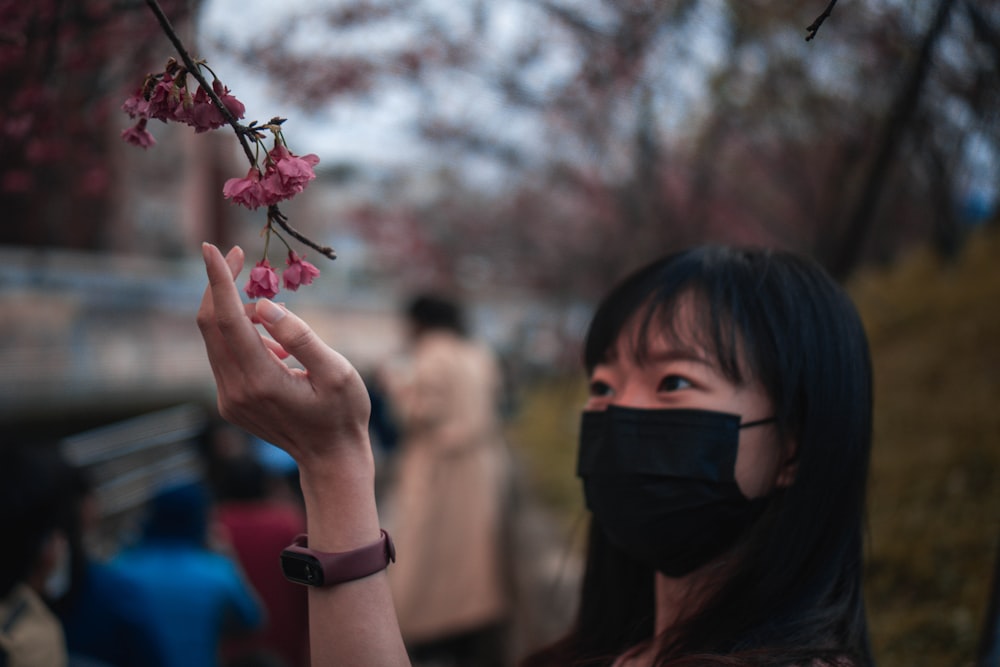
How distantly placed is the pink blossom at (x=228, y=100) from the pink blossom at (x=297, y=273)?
0.65 ft

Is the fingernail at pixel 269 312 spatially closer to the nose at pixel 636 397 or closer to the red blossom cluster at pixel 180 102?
the red blossom cluster at pixel 180 102

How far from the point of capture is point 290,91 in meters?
3.44

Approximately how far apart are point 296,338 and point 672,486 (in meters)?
0.75

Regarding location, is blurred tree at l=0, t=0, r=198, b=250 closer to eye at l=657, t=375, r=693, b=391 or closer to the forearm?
the forearm

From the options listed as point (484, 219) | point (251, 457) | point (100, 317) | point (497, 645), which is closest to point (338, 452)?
point (251, 457)

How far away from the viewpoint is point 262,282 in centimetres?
110

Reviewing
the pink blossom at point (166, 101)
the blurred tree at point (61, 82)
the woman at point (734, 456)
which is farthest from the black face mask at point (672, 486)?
the blurred tree at point (61, 82)

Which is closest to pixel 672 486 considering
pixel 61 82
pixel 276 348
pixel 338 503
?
pixel 338 503

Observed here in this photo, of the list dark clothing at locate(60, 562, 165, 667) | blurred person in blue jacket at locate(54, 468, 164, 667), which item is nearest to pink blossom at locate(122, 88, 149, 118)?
blurred person in blue jacket at locate(54, 468, 164, 667)

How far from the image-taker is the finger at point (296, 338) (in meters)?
1.02

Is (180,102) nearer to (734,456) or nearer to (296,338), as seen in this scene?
(296,338)

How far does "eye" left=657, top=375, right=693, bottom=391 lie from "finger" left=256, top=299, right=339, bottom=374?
0.67 m

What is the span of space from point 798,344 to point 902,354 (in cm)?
425

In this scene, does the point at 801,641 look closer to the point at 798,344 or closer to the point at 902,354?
the point at 798,344
